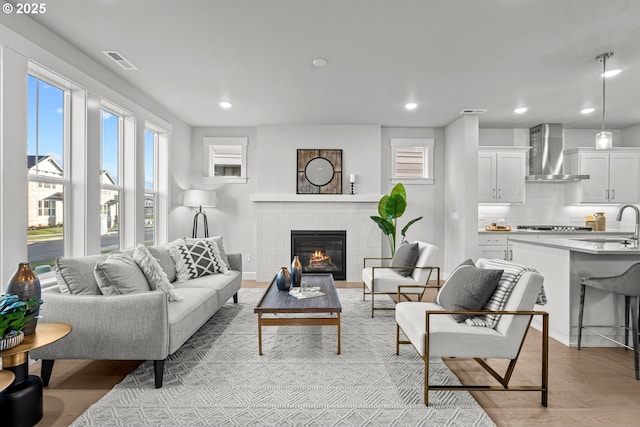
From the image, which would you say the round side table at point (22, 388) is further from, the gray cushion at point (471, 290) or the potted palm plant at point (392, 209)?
the potted palm plant at point (392, 209)

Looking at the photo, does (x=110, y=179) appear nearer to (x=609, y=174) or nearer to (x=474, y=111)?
(x=474, y=111)

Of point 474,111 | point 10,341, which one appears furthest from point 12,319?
point 474,111

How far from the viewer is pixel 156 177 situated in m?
5.21

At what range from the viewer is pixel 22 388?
6.12 feet

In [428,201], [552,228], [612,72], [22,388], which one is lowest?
[22,388]

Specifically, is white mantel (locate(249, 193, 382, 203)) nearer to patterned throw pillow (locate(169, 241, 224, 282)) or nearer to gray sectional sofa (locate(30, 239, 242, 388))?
patterned throw pillow (locate(169, 241, 224, 282))

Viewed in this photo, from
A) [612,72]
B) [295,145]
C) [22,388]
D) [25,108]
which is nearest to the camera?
[22,388]

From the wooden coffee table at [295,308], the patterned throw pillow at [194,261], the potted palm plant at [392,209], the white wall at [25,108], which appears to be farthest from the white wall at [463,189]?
the white wall at [25,108]

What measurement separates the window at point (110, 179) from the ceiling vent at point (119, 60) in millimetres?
641

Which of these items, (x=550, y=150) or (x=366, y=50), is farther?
(x=550, y=150)

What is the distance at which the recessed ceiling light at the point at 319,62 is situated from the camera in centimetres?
339

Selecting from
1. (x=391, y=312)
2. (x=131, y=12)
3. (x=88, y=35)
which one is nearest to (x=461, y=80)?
(x=391, y=312)

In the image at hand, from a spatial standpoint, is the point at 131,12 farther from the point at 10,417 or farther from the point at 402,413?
the point at 402,413

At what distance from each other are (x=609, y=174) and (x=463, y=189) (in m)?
2.67
